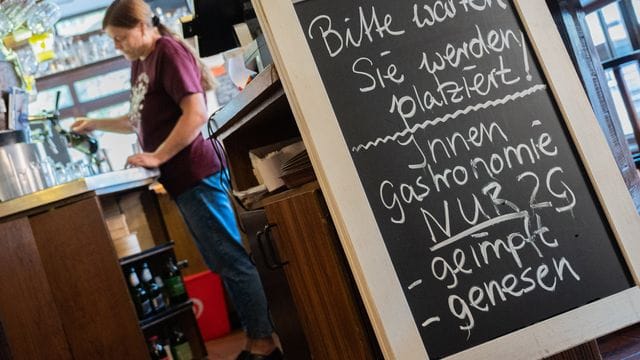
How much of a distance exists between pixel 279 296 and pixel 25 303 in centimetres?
128

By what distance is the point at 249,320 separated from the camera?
254 centimetres

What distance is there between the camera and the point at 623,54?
2373 millimetres

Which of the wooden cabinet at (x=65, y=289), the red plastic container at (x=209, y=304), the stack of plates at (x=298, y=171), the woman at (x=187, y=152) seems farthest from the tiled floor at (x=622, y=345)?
the red plastic container at (x=209, y=304)

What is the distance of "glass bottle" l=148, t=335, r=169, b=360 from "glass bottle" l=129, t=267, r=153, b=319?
0.13 metres

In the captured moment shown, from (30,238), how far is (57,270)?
17cm

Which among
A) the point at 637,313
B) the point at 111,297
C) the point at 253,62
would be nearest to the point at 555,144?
the point at 637,313

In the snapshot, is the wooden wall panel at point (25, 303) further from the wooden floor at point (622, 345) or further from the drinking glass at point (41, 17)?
the wooden floor at point (622, 345)

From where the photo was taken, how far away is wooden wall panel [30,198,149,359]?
264 centimetres

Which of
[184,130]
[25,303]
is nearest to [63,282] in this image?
[25,303]

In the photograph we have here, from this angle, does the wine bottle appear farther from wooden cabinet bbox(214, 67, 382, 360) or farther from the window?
the window

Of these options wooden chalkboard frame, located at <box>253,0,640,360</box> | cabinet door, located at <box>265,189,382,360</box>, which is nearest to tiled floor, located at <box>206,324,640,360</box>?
wooden chalkboard frame, located at <box>253,0,640,360</box>

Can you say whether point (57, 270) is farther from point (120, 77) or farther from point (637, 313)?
point (120, 77)

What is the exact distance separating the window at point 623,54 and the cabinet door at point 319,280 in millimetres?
1430

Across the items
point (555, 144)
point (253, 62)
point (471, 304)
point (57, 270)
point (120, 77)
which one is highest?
point (120, 77)
